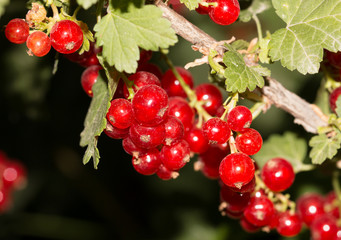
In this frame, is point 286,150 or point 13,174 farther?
point 13,174

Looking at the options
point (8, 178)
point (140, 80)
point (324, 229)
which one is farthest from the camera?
point (8, 178)

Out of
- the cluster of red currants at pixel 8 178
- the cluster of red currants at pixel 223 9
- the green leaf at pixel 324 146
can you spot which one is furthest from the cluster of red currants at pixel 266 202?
the cluster of red currants at pixel 8 178

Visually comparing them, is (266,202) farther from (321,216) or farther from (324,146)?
(321,216)

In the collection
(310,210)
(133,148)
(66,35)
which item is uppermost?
(66,35)

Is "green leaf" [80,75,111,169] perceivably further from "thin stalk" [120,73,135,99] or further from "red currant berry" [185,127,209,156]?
"red currant berry" [185,127,209,156]

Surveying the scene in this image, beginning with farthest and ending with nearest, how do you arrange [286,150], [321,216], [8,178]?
[8,178] → [286,150] → [321,216]

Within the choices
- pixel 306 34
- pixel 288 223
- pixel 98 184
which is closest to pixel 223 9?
pixel 306 34

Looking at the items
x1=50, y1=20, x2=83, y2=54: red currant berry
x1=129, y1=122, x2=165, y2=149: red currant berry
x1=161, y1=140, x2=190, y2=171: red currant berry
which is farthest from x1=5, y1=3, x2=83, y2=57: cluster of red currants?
x1=161, y1=140, x2=190, y2=171: red currant berry

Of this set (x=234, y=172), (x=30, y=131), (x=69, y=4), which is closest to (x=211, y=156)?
(x=234, y=172)
